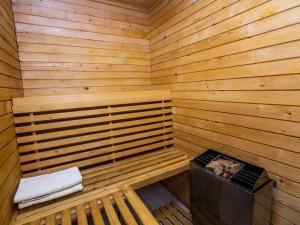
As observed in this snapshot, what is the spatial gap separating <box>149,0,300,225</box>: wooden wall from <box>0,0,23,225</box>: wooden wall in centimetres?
187

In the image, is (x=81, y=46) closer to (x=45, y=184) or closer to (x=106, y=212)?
(x=45, y=184)

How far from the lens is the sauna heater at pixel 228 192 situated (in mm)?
1312

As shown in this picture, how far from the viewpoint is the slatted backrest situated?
1.76 metres

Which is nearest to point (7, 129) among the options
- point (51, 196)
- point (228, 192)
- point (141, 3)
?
point (51, 196)

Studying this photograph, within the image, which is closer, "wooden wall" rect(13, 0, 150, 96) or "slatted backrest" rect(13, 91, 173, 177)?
"slatted backrest" rect(13, 91, 173, 177)

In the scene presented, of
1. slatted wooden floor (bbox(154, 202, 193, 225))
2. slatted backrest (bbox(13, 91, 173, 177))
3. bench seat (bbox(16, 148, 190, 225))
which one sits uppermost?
Result: slatted backrest (bbox(13, 91, 173, 177))

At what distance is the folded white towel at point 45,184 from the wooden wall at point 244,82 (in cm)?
146

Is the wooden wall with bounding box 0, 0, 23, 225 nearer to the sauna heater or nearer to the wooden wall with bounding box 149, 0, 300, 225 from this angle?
the sauna heater

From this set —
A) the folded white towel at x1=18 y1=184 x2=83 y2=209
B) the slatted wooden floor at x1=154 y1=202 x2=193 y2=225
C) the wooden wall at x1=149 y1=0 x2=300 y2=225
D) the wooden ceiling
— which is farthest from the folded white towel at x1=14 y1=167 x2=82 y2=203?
the wooden ceiling

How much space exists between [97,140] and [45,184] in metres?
0.68

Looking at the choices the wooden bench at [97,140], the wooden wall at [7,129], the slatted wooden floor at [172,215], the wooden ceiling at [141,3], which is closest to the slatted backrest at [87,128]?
the wooden bench at [97,140]

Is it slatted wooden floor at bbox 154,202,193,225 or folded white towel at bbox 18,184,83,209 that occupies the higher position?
folded white towel at bbox 18,184,83,209

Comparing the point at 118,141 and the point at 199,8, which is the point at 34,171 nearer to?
the point at 118,141

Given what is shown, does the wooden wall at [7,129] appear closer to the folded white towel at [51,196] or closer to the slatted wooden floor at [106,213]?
the folded white towel at [51,196]
